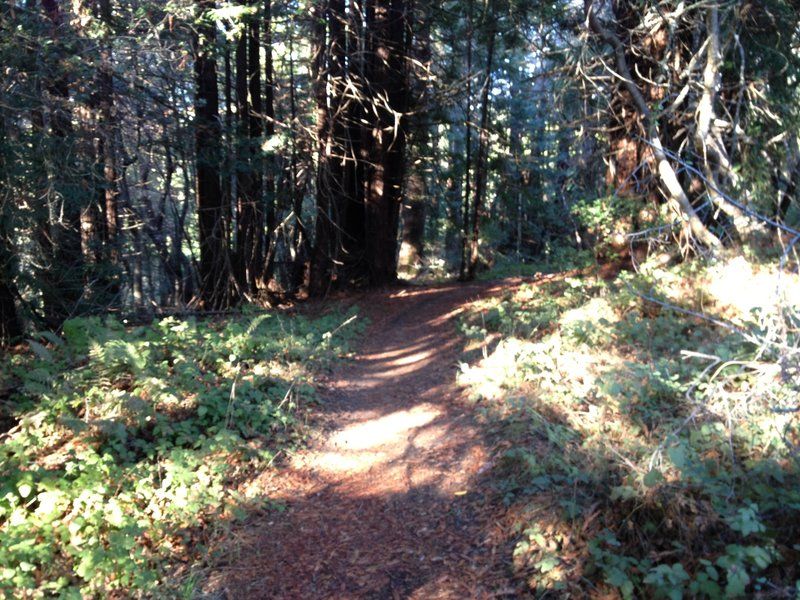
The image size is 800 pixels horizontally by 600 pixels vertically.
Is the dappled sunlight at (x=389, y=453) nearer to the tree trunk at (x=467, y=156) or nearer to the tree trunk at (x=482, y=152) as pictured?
the tree trunk at (x=467, y=156)

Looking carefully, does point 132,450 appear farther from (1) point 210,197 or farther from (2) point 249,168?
(1) point 210,197

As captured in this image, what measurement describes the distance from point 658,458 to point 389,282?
40.5 ft

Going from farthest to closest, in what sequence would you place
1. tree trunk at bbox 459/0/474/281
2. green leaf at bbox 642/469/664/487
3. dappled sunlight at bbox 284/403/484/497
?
1. tree trunk at bbox 459/0/474/281
2. dappled sunlight at bbox 284/403/484/497
3. green leaf at bbox 642/469/664/487

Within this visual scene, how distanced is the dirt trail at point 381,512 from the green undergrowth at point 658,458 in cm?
33

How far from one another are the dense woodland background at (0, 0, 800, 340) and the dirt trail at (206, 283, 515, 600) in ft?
9.35

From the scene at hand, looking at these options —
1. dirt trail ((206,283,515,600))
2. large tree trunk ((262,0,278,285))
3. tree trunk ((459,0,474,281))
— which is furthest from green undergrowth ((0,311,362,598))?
tree trunk ((459,0,474,281))

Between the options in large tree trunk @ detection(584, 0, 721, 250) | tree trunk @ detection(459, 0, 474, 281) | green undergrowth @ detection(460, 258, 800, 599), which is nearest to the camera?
green undergrowth @ detection(460, 258, 800, 599)

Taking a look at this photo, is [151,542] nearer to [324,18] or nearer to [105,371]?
[105,371]

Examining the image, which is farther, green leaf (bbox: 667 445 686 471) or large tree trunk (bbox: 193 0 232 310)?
large tree trunk (bbox: 193 0 232 310)

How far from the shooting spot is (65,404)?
19.6ft

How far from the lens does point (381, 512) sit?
16.6 feet

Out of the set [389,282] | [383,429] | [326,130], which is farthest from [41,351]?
[389,282]

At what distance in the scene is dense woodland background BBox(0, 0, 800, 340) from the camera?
8.70 meters

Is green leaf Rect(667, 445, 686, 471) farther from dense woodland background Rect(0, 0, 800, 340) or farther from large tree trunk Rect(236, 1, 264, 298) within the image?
large tree trunk Rect(236, 1, 264, 298)
